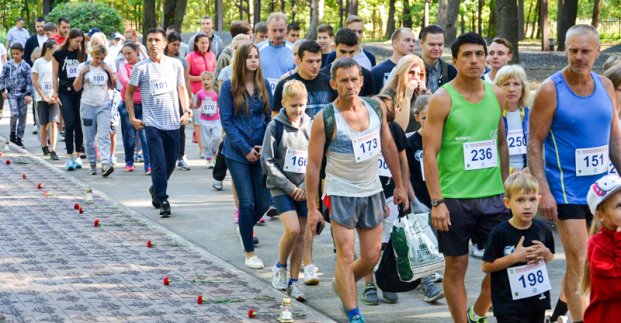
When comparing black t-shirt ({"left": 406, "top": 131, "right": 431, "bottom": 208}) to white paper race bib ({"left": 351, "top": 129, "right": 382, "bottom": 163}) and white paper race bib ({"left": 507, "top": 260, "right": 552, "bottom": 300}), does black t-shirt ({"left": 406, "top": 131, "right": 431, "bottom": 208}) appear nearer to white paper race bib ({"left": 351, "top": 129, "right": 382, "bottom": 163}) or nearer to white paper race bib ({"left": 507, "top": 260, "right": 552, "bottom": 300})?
white paper race bib ({"left": 351, "top": 129, "right": 382, "bottom": 163})

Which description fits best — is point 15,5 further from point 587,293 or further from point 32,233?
point 587,293

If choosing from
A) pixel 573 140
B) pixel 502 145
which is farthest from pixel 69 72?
pixel 573 140

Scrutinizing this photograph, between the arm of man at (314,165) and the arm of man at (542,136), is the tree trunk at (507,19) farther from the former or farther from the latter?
the arm of man at (542,136)

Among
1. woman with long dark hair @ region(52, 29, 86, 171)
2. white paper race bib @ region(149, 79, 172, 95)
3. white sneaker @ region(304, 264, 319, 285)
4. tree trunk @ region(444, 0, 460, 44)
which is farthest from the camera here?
tree trunk @ region(444, 0, 460, 44)

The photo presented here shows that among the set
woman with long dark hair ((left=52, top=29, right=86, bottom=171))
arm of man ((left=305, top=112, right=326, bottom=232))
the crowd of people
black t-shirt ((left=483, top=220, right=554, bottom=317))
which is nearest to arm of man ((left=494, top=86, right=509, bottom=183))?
the crowd of people

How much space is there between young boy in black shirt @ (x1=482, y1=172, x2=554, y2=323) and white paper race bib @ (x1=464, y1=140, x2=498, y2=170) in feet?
1.00

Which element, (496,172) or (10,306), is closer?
(496,172)

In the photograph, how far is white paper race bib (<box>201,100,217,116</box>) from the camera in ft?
54.9

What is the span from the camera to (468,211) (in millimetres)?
7371

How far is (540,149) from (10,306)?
13.7 feet

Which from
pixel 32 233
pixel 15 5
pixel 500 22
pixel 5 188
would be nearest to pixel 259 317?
pixel 32 233

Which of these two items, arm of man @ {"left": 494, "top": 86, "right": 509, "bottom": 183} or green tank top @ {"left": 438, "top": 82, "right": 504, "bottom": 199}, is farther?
arm of man @ {"left": 494, "top": 86, "right": 509, "bottom": 183}

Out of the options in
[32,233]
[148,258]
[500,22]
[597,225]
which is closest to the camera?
[597,225]

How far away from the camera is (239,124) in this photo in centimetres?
1048
